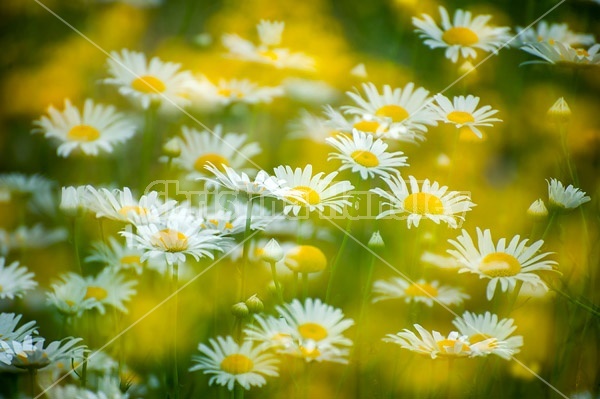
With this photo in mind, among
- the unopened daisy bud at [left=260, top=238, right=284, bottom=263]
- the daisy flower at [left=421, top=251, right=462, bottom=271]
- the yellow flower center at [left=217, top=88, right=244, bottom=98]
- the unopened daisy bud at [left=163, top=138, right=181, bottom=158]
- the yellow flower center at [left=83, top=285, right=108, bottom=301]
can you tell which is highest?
the yellow flower center at [left=217, top=88, right=244, bottom=98]

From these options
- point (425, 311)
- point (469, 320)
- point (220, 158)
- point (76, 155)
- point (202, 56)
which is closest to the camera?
point (469, 320)

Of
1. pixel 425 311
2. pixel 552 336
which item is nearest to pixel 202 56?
pixel 425 311

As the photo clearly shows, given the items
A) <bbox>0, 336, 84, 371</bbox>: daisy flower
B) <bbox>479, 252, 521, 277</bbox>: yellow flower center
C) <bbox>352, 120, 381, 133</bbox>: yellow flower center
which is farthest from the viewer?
<bbox>352, 120, 381, 133</bbox>: yellow flower center

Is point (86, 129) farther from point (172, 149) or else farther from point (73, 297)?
point (73, 297)

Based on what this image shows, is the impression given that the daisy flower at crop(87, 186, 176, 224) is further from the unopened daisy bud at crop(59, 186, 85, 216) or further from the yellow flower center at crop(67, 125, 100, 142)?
the yellow flower center at crop(67, 125, 100, 142)

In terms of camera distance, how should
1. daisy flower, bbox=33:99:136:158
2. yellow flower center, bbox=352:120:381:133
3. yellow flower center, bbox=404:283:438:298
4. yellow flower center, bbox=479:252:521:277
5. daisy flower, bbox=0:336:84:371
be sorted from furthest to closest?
daisy flower, bbox=33:99:136:158 → yellow flower center, bbox=352:120:381:133 → yellow flower center, bbox=404:283:438:298 → yellow flower center, bbox=479:252:521:277 → daisy flower, bbox=0:336:84:371

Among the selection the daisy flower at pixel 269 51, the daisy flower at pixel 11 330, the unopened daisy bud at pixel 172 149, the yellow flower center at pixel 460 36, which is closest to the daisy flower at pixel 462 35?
the yellow flower center at pixel 460 36

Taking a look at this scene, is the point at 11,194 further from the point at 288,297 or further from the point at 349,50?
the point at 349,50

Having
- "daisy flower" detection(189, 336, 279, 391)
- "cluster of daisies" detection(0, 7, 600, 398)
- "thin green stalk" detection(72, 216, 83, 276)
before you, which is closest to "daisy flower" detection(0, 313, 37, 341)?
"cluster of daisies" detection(0, 7, 600, 398)
